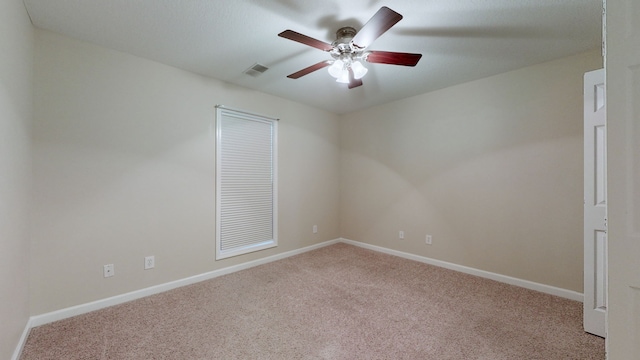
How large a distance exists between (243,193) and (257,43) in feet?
6.34

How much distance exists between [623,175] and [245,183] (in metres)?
3.37

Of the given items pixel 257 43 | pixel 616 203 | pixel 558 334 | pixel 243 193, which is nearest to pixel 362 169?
pixel 243 193

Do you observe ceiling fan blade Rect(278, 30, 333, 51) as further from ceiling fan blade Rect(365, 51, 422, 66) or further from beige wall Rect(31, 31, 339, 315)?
beige wall Rect(31, 31, 339, 315)

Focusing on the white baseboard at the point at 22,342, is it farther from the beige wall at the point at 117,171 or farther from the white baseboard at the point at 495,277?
the white baseboard at the point at 495,277

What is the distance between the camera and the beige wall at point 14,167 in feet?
4.77

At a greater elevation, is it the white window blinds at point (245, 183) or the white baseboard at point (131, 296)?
the white window blinds at point (245, 183)

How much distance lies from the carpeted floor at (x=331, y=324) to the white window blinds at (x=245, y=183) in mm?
641

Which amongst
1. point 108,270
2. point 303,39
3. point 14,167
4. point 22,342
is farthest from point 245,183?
point 22,342

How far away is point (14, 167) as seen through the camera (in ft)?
5.41

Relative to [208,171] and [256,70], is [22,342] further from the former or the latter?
[256,70]

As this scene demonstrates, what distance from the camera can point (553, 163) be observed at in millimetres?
2617

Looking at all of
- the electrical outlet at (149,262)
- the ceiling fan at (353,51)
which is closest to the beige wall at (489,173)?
the ceiling fan at (353,51)

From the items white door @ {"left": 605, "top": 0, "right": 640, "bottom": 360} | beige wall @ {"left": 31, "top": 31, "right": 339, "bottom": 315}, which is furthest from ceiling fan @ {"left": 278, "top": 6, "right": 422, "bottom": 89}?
beige wall @ {"left": 31, "top": 31, "right": 339, "bottom": 315}

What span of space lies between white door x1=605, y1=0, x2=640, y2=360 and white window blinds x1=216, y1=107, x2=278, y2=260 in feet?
10.8
